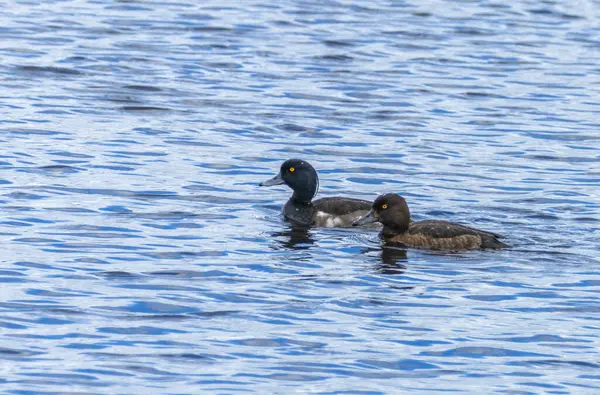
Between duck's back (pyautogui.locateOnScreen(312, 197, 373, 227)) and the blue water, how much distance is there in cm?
17

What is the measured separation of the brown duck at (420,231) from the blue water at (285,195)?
0.24 meters

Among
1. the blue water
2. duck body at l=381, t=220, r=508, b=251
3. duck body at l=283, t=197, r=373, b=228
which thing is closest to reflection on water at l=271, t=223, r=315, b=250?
the blue water

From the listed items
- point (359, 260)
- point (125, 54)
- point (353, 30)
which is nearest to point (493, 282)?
point (359, 260)

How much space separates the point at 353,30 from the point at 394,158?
11.9 m

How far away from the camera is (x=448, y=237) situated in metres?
16.0

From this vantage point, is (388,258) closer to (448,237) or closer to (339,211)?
(448,237)

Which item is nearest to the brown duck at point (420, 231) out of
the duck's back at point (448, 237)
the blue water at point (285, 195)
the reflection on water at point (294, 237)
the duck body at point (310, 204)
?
the duck's back at point (448, 237)

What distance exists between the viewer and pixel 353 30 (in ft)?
107

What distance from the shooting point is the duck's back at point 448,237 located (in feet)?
52.2

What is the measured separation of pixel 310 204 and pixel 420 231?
191 cm

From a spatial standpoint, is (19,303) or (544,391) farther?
(19,303)

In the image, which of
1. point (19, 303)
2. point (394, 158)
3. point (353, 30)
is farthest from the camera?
point (353, 30)

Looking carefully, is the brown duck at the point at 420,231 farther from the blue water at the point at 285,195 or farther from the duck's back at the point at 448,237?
the blue water at the point at 285,195

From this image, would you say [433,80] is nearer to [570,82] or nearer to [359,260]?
[570,82]
